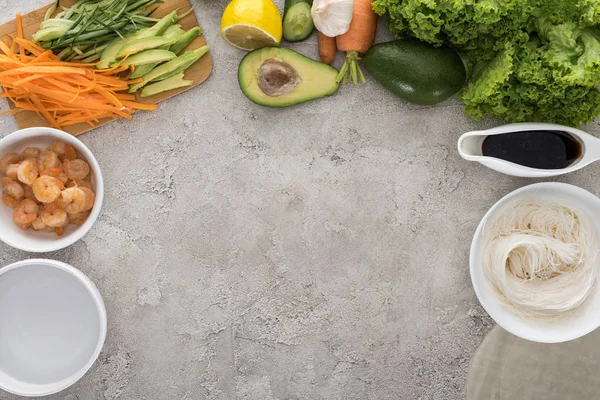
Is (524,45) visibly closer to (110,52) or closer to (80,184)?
(110,52)

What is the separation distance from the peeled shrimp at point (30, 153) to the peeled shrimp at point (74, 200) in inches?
6.2

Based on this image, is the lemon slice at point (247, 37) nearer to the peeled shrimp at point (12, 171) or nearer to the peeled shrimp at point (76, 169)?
the peeled shrimp at point (76, 169)

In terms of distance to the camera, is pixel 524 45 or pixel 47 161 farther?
pixel 47 161

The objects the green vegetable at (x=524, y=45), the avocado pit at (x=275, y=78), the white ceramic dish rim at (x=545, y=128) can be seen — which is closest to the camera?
the green vegetable at (x=524, y=45)

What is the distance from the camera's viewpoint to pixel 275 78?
1.55 meters

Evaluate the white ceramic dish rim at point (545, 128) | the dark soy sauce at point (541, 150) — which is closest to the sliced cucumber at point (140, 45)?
the white ceramic dish rim at point (545, 128)

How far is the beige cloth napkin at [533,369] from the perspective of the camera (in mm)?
1615

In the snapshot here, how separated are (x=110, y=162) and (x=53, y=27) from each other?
0.39 metres

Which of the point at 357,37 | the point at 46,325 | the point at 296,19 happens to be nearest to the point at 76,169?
the point at 46,325

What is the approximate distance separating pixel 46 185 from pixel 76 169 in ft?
0.32

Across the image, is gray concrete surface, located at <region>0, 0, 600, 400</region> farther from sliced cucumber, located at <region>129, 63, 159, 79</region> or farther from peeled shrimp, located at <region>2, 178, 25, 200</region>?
peeled shrimp, located at <region>2, 178, 25, 200</region>

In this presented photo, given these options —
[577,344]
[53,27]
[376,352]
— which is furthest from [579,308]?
[53,27]

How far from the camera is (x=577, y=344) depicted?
63.7 inches

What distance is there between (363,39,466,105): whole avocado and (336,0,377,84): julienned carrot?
36mm
